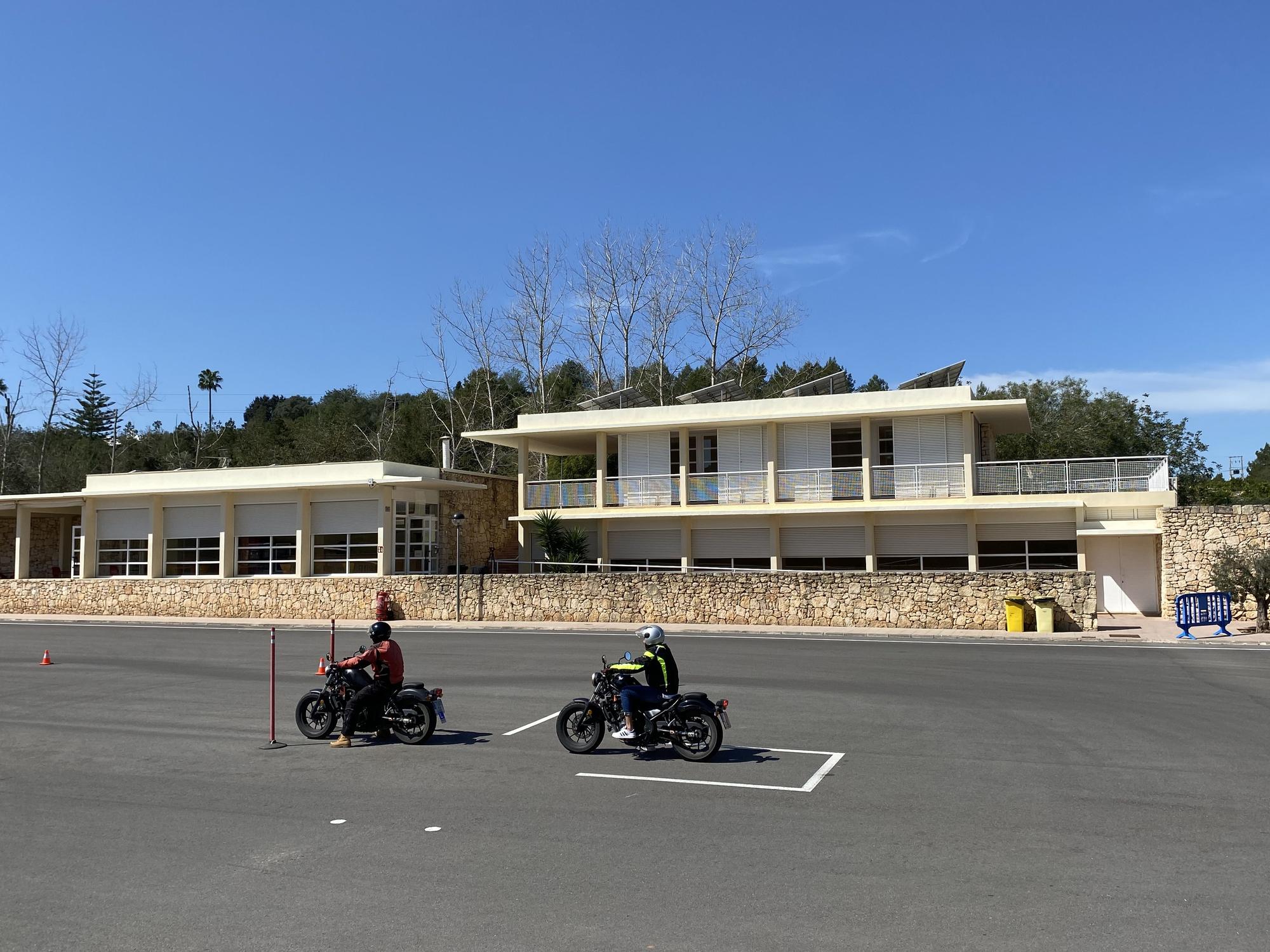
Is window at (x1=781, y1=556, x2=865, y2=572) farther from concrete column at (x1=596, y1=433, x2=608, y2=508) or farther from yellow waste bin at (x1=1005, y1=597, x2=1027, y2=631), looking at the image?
yellow waste bin at (x1=1005, y1=597, x2=1027, y2=631)

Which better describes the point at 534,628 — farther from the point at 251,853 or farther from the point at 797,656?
the point at 251,853

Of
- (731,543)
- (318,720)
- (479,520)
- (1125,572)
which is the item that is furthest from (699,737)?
(479,520)

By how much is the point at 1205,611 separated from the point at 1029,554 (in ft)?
29.7

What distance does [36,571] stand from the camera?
4638 cm

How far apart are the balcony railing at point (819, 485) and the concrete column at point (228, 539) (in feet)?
67.5

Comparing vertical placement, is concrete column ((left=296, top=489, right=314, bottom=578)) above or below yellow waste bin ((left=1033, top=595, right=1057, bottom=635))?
above

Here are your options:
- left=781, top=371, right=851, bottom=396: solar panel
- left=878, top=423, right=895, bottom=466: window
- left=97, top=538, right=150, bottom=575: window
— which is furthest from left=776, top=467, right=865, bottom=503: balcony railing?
left=97, top=538, right=150, bottom=575: window

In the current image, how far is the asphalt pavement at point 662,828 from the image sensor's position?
609 centimetres

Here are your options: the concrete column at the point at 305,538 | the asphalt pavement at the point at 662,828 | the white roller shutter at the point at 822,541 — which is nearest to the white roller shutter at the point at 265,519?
the concrete column at the point at 305,538

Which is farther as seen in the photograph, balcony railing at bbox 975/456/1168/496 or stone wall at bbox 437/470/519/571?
stone wall at bbox 437/470/519/571

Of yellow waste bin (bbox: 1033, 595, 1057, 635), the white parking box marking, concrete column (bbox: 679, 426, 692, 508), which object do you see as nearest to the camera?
the white parking box marking

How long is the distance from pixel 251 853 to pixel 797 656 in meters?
15.2

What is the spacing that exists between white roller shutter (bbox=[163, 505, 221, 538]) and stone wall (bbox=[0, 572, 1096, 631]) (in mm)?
2860

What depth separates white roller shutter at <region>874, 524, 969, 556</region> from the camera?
34.9 metres
